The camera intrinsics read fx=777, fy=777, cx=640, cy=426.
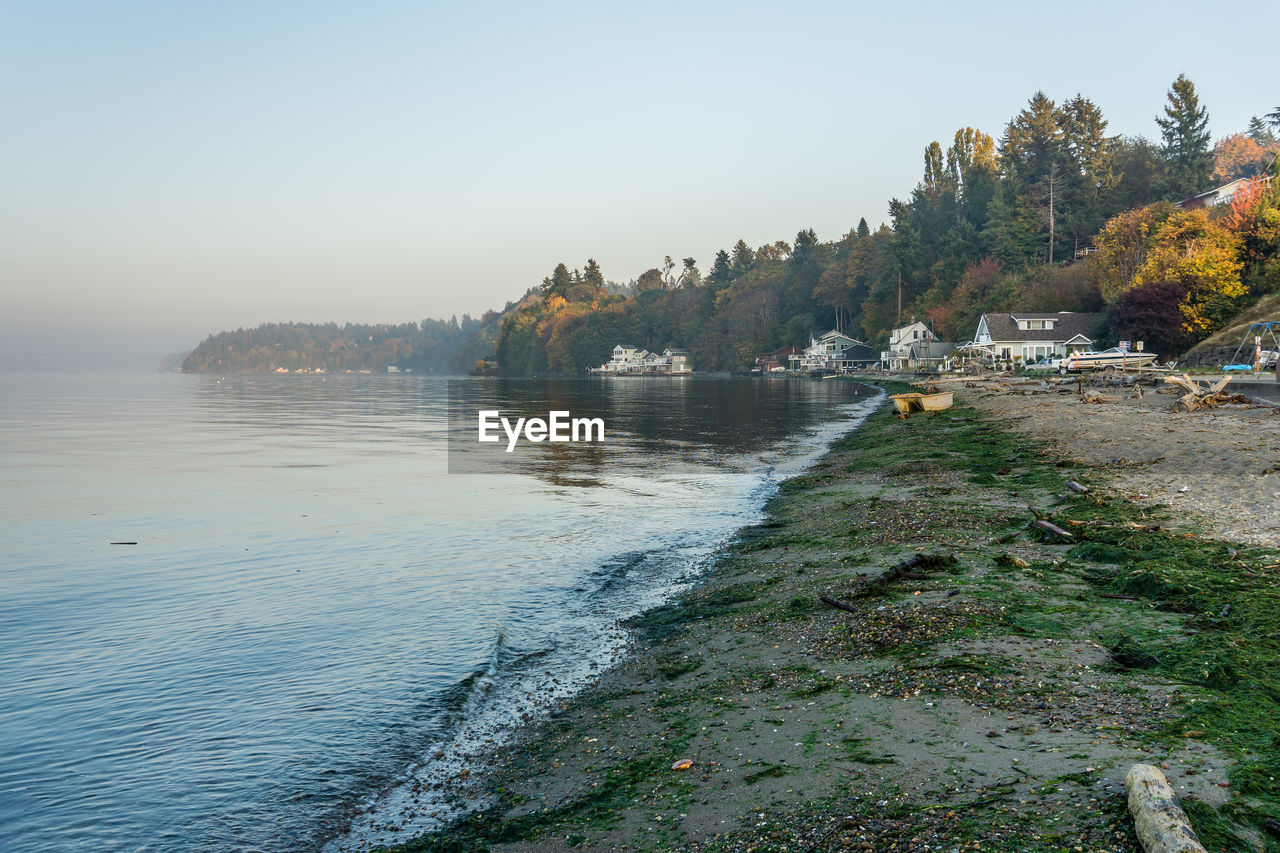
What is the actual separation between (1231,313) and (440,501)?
7558 cm

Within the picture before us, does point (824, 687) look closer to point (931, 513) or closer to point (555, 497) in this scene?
point (931, 513)

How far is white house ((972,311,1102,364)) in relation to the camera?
102m

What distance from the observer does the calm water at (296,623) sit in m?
8.68

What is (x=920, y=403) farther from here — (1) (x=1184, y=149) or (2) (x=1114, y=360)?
(1) (x=1184, y=149)

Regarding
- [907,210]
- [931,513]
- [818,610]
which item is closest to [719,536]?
[931,513]

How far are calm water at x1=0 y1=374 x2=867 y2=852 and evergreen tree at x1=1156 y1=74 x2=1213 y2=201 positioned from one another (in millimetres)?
124305

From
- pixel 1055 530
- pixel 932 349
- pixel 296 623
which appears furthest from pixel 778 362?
pixel 296 623

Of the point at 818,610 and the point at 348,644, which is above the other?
the point at 818,610

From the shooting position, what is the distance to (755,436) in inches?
1880

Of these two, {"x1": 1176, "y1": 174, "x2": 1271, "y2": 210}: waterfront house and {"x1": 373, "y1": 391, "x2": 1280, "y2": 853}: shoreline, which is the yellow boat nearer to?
{"x1": 373, "y1": 391, "x2": 1280, "y2": 853}: shoreline

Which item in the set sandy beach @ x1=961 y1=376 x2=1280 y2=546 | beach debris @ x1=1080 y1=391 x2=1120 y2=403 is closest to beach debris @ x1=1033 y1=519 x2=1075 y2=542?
sandy beach @ x1=961 y1=376 x2=1280 y2=546

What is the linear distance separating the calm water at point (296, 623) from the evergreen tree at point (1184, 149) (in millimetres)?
124305

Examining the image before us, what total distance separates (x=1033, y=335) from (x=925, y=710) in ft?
369

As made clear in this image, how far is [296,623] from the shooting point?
47.9 feet
